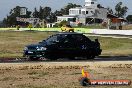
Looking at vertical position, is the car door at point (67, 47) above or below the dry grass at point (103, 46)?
above

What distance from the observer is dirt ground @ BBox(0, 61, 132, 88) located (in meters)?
14.0

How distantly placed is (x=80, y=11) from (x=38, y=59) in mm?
155925

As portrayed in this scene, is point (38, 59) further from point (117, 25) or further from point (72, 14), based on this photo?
point (72, 14)

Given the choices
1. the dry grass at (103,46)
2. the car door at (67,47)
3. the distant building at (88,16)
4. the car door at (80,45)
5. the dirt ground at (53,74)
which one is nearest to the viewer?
the dirt ground at (53,74)

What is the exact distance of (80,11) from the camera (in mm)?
179875

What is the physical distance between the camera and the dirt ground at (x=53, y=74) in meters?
14.0

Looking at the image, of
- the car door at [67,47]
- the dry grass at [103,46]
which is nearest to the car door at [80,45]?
the car door at [67,47]

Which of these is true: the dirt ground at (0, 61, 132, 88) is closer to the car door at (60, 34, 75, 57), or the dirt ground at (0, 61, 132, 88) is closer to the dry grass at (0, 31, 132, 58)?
the car door at (60, 34, 75, 57)

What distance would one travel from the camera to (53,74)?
16.8 meters

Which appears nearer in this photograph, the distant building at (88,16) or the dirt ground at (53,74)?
the dirt ground at (53,74)

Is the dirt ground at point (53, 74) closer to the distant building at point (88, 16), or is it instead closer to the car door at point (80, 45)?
the car door at point (80, 45)

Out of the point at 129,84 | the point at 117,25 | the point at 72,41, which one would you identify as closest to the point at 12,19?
the point at 117,25

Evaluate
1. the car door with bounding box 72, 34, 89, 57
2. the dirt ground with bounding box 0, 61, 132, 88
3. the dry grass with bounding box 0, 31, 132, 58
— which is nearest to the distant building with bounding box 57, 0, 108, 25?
the dry grass with bounding box 0, 31, 132, 58

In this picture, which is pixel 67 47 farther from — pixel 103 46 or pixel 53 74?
pixel 103 46
